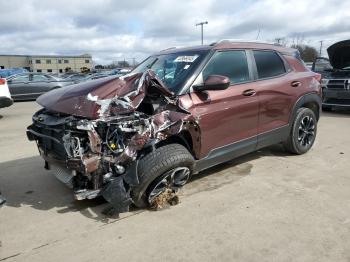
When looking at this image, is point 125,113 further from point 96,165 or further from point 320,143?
point 320,143

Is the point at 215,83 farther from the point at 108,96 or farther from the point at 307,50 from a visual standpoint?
the point at 307,50

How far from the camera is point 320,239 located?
10.9 feet

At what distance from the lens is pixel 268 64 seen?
5.23 meters

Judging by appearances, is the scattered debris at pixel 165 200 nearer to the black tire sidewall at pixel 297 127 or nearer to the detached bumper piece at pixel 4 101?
the black tire sidewall at pixel 297 127

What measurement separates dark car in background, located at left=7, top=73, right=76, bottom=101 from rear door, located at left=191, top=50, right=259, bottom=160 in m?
13.7

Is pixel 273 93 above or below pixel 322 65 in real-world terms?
below

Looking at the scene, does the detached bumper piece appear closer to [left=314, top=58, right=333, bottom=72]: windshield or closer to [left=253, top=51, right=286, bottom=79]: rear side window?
[left=253, top=51, right=286, bottom=79]: rear side window

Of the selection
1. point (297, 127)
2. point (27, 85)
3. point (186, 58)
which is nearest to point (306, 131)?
point (297, 127)

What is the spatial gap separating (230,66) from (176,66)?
68 centimetres

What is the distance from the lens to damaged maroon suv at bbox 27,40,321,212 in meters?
3.67

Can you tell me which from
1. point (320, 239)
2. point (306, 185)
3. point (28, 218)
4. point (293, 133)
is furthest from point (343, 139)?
point (28, 218)

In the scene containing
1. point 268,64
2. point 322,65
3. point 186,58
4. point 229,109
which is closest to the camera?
point 229,109

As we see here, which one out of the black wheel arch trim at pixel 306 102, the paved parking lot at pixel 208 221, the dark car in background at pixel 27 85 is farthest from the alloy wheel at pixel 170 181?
the dark car in background at pixel 27 85

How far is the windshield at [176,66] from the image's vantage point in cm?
427
